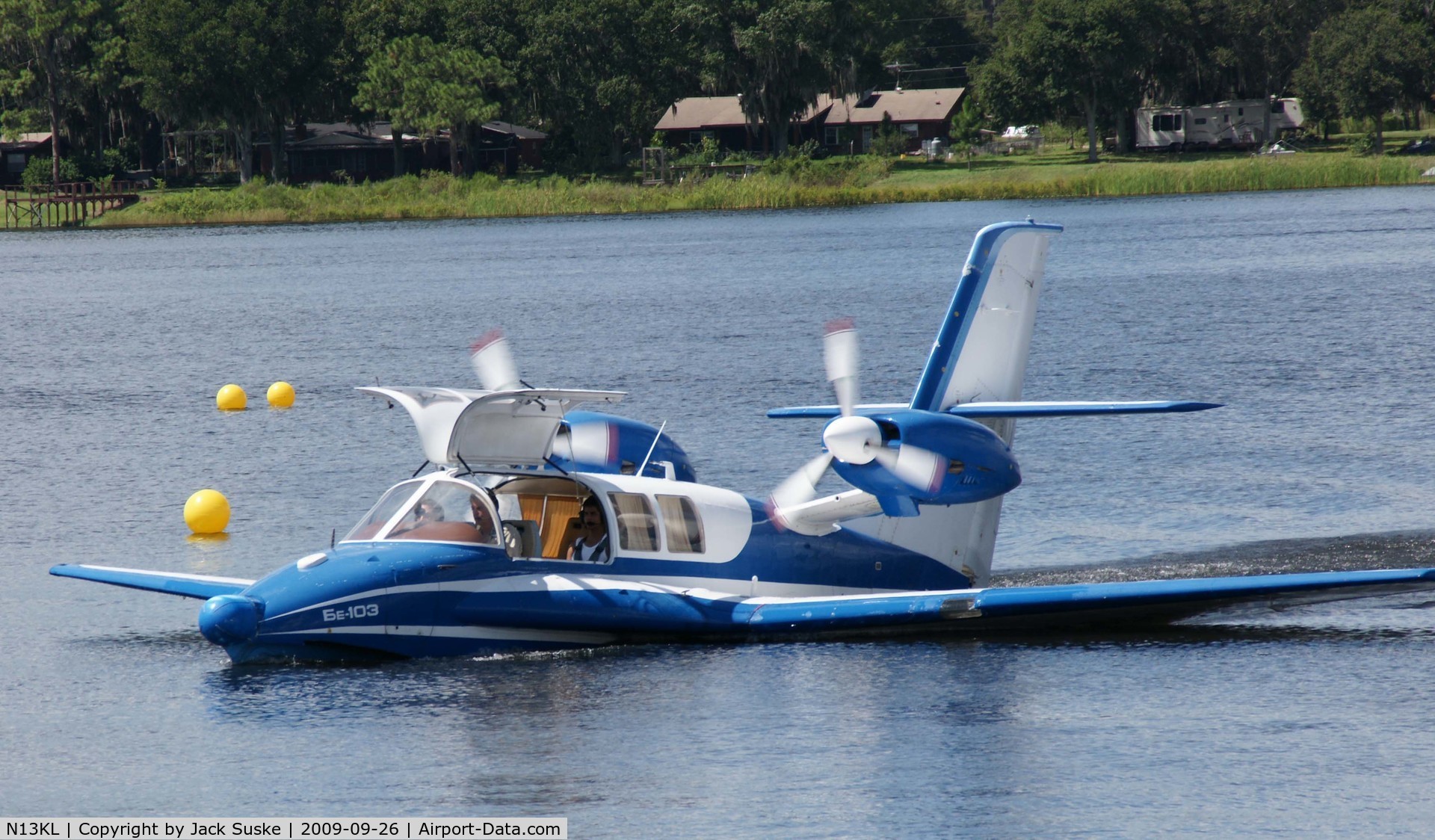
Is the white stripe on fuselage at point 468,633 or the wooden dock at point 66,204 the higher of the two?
the wooden dock at point 66,204

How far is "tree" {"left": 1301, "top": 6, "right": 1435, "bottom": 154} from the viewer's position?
102 m

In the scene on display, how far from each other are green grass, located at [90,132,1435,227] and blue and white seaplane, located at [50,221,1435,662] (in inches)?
2988

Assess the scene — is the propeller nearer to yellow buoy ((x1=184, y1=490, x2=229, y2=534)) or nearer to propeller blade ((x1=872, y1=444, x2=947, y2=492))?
propeller blade ((x1=872, y1=444, x2=947, y2=492))

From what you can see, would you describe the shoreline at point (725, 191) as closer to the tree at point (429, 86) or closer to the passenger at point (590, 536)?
the tree at point (429, 86)

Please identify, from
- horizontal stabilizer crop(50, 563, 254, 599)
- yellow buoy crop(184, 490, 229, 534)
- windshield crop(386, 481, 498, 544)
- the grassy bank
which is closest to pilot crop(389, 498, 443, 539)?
windshield crop(386, 481, 498, 544)

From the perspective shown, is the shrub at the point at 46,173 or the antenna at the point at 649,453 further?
the shrub at the point at 46,173

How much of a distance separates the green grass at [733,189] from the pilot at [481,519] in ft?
257

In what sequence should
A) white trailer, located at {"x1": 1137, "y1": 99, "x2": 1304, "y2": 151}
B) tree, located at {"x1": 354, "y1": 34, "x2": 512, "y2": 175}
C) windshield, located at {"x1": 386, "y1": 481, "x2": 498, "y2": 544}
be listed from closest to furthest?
windshield, located at {"x1": 386, "y1": 481, "x2": 498, "y2": 544} < tree, located at {"x1": 354, "y1": 34, "x2": 512, "y2": 175} < white trailer, located at {"x1": 1137, "y1": 99, "x2": 1304, "y2": 151}

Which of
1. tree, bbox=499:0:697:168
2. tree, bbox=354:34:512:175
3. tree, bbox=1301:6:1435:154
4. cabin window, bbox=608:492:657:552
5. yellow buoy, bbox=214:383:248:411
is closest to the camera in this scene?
cabin window, bbox=608:492:657:552

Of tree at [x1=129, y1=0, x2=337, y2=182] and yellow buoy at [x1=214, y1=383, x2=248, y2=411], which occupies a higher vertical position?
tree at [x1=129, y1=0, x2=337, y2=182]

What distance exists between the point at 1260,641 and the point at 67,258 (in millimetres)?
78111

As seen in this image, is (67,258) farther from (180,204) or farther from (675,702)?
(675,702)

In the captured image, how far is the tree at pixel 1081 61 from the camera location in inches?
4252

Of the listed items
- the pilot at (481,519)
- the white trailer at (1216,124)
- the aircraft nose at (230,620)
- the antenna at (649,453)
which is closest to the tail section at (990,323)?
the antenna at (649,453)
